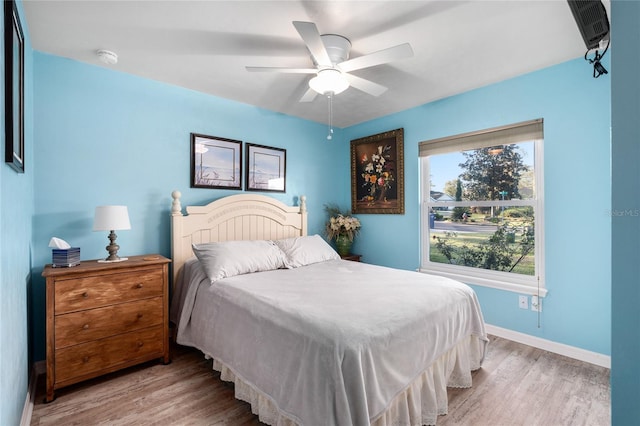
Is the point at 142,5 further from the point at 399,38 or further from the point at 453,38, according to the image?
the point at 453,38

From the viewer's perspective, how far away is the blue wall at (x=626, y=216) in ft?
1.84

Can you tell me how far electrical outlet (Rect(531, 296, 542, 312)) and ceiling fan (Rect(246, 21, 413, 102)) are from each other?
2.33 m

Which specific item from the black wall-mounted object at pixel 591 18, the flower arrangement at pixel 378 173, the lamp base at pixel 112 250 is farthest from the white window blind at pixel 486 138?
the lamp base at pixel 112 250

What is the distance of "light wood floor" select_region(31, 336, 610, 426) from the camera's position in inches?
69.3

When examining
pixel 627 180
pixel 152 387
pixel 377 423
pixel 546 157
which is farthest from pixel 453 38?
pixel 152 387

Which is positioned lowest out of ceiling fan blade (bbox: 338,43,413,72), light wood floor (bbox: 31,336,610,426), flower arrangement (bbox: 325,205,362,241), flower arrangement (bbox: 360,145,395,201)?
light wood floor (bbox: 31,336,610,426)

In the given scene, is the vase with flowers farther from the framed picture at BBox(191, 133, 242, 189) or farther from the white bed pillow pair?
the framed picture at BBox(191, 133, 242, 189)

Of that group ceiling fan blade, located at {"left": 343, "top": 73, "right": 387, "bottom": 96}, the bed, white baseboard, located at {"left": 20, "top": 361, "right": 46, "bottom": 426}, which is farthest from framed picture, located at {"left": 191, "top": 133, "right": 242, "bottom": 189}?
white baseboard, located at {"left": 20, "top": 361, "right": 46, "bottom": 426}

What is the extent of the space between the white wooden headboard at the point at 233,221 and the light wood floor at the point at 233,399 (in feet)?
2.95

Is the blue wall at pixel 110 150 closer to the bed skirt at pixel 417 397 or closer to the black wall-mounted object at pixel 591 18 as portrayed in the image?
the bed skirt at pixel 417 397

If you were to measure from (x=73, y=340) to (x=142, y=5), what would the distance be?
2.22m

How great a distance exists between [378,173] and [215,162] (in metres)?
2.09

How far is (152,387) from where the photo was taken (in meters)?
2.08

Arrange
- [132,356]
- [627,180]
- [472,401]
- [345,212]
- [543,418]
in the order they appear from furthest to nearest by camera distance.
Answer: [345,212] → [132,356] → [472,401] → [543,418] → [627,180]
